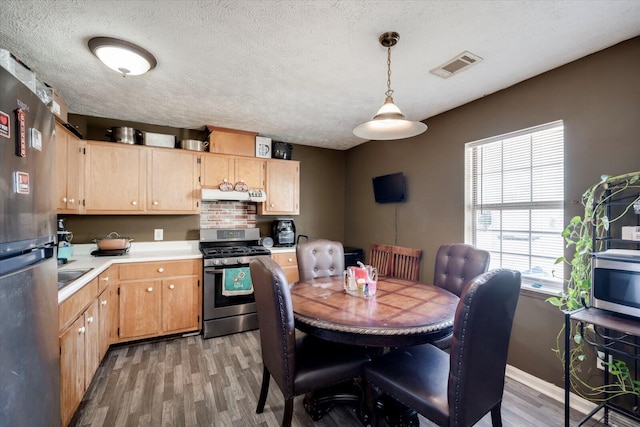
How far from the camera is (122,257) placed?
2943mm

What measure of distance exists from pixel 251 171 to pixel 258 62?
186 cm

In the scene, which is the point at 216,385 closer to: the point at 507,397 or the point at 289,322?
the point at 289,322

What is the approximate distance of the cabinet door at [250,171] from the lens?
3.72 metres

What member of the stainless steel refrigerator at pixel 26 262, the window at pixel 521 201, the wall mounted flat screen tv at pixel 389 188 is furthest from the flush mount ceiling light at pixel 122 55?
the window at pixel 521 201

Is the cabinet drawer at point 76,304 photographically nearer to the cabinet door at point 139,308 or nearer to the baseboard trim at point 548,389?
the cabinet door at point 139,308

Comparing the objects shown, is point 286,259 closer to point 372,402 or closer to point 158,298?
point 158,298

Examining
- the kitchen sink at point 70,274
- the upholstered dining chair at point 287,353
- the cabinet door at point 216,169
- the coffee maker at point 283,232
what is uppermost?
the cabinet door at point 216,169

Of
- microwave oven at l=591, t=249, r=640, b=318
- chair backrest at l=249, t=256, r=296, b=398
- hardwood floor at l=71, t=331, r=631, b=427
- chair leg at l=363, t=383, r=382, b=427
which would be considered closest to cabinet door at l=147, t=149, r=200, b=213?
hardwood floor at l=71, t=331, r=631, b=427

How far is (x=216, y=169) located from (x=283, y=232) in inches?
48.7

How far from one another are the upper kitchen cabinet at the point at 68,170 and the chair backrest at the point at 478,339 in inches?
117

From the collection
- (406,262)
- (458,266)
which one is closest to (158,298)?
(406,262)

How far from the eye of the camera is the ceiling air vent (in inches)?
78.6

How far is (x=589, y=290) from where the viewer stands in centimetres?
177

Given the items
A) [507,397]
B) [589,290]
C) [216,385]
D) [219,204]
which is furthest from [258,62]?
[507,397]
